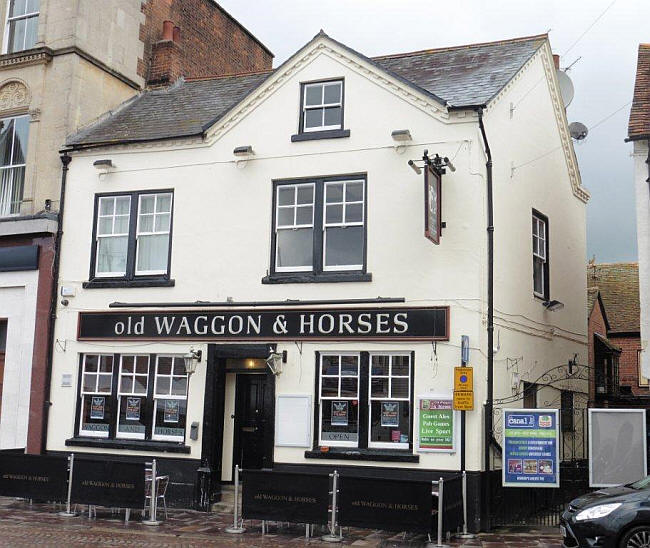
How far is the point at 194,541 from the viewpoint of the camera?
13.2 m

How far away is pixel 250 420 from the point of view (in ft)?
57.7

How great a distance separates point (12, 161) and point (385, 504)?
41.6 feet

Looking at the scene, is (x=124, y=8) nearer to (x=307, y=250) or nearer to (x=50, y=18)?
(x=50, y=18)

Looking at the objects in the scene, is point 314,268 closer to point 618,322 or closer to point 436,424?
point 436,424

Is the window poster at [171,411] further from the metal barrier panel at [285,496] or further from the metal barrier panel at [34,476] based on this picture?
the metal barrier panel at [285,496]

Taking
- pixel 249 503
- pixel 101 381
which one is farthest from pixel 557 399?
pixel 101 381

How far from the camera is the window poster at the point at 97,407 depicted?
17906 mm

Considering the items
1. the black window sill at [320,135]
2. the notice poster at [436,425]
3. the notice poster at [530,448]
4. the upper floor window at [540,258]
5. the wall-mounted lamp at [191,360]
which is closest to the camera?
the notice poster at [530,448]

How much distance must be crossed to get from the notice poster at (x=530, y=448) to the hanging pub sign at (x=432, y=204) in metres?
3.38

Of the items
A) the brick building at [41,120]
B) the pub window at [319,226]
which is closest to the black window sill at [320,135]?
the pub window at [319,226]

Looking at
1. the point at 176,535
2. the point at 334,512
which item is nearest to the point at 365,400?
the point at 334,512

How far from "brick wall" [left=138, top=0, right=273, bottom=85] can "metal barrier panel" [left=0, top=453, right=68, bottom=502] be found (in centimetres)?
1092

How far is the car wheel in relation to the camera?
10.7 meters

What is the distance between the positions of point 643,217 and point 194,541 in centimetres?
1015
